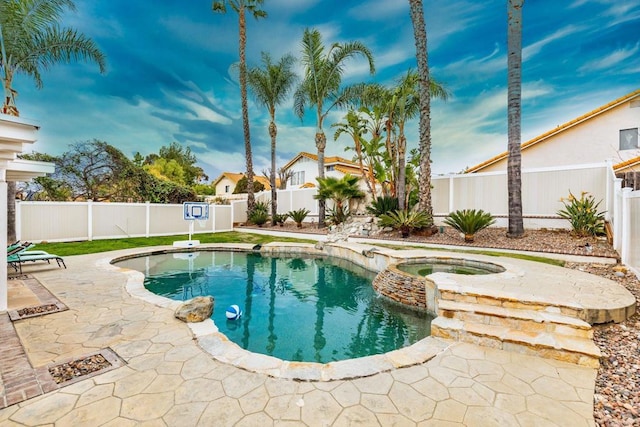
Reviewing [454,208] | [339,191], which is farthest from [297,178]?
[454,208]

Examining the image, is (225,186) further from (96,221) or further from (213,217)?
(96,221)

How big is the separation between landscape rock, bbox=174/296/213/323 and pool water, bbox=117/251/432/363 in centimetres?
65

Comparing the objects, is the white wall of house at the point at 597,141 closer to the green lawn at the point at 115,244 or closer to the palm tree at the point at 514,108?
the palm tree at the point at 514,108

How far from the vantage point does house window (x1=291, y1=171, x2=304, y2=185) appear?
3206cm

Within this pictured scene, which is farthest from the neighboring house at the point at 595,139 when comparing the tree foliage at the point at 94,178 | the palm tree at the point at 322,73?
the tree foliage at the point at 94,178

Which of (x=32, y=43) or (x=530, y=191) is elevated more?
(x=32, y=43)

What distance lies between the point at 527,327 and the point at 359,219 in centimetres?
1247

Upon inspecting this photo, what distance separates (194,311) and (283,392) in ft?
7.33

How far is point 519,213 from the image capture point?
982 centimetres

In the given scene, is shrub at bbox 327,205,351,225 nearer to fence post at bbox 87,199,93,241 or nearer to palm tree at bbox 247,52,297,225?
palm tree at bbox 247,52,297,225

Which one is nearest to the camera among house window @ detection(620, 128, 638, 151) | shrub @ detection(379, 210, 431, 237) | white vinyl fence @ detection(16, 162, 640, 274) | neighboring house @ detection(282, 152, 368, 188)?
white vinyl fence @ detection(16, 162, 640, 274)

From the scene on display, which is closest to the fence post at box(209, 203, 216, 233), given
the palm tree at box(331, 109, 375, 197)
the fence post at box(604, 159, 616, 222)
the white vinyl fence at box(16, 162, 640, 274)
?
the white vinyl fence at box(16, 162, 640, 274)

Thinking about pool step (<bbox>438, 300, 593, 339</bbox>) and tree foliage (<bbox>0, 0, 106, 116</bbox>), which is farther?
tree foliage (<bbox>0, 0, 106, 116</bbox>)

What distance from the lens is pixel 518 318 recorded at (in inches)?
148
